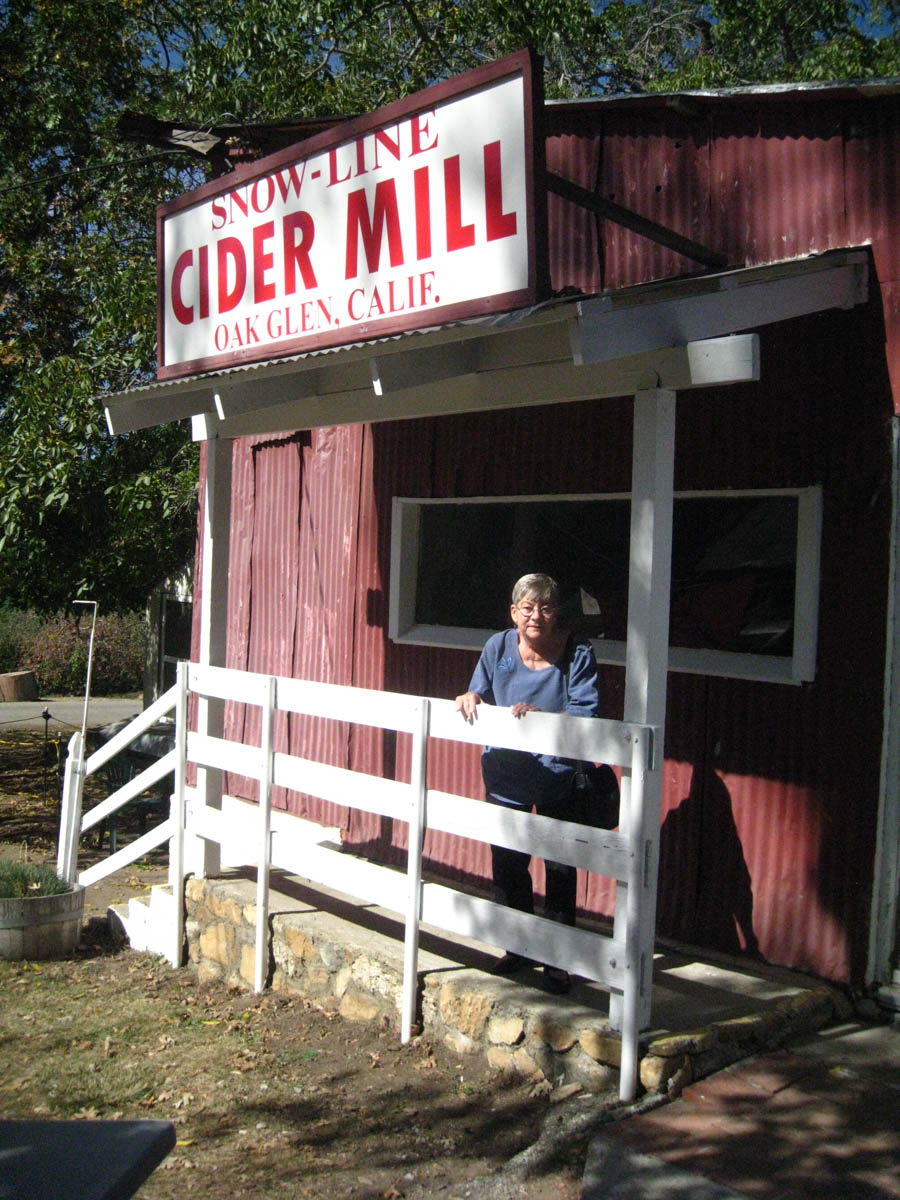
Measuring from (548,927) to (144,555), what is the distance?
8.46m

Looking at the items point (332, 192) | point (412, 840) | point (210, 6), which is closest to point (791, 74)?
point (210, 6)

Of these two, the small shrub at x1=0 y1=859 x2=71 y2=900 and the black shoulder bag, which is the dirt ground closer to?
the small shrub at x1=0 y1=859 x2=71 y2=900

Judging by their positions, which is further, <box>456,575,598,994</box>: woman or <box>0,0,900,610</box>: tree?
<box>0,0,900,610</box>: tree

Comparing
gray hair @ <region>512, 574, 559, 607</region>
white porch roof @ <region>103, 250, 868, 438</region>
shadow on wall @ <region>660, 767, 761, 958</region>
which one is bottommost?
shadow on wall @ <region>660, 767, 761, 958</region>

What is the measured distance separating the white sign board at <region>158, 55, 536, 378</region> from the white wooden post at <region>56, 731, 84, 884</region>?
2483mm

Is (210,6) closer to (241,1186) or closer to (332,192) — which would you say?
(332,192)

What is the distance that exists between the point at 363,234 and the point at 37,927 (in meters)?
4.18

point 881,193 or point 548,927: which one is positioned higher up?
point 881,193

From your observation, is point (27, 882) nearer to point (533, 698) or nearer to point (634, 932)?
point (533, 698)

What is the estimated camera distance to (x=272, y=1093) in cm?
468

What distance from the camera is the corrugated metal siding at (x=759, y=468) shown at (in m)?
4.70

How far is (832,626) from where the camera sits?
15.7 ft

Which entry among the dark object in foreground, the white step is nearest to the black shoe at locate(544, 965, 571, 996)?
the dark object in foreground

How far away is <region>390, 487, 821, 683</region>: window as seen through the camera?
16.6 feet
